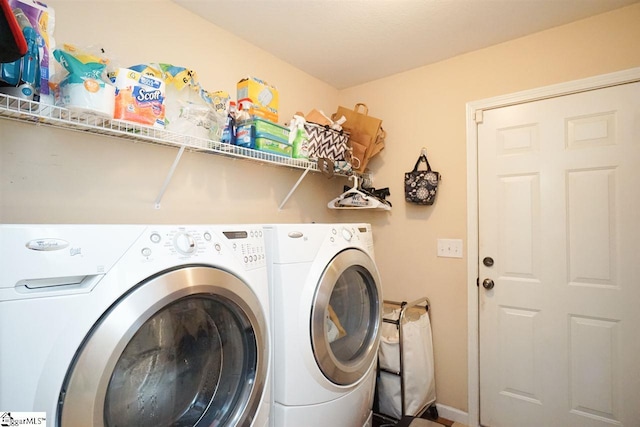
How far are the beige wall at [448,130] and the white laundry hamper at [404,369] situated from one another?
0.20 m

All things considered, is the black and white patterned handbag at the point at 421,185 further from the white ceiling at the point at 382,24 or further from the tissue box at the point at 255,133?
the tissue box at the point at 255,133

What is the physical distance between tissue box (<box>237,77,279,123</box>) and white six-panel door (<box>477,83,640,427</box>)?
1333mm

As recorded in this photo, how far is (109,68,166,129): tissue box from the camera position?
1143 millimetres

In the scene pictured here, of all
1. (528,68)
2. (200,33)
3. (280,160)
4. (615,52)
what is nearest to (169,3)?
(200,33)

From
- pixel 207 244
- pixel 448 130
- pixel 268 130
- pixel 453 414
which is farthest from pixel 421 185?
pixel 207 244

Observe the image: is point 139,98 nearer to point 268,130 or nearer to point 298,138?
point 268,130

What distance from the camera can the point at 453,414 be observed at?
6.86 feet

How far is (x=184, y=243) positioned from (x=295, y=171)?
4.77 ft

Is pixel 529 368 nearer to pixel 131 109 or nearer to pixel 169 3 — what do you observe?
pixel 131 109

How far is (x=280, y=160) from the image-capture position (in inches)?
69.9

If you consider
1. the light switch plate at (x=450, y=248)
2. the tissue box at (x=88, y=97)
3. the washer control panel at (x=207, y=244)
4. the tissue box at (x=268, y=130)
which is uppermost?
the tissue box at (x=268, y=130)

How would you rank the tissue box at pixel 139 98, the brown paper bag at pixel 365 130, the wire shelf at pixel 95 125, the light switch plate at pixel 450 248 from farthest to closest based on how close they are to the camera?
the brown paper bag at pixel 365 130 < the light switch plate at pixel 450 248 < the tissue box at pixel 139 98 < the wire shelf at pixel 95 125

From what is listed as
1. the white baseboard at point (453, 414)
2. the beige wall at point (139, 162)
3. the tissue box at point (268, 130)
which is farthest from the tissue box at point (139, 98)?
the white baseboard at point (453, 414)

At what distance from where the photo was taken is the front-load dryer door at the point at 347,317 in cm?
132
